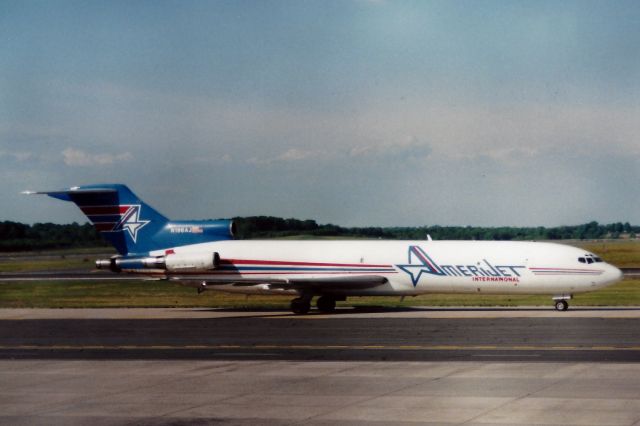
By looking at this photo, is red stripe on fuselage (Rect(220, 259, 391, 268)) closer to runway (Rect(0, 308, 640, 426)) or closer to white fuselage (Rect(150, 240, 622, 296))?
white fuselage (Rect(150, 240, 622, 296))

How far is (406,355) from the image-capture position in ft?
84.7

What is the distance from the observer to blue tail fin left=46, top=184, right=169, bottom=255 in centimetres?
4769

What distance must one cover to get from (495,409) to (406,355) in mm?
9012

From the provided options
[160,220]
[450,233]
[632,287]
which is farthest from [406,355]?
[450,233]

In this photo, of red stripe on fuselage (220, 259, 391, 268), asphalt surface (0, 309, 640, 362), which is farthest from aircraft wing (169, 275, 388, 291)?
asphalt surface (0, 309, 640, 362)

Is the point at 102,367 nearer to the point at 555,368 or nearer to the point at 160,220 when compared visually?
the point at 555,368

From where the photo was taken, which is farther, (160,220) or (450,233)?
(450,233)

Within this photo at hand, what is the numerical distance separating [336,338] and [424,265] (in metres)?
12.6

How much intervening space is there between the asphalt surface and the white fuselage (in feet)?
5.64

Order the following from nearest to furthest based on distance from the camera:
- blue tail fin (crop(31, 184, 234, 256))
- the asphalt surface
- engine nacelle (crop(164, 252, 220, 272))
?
1. the asphalt surface
2. engine nacelle (crop(164, 252, 220, 272))
3. blue tail fin (crop(31, 184, 234, 256))

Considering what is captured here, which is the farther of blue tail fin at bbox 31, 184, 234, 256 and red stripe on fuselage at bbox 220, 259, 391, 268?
blue tail fin at bbox 31, 184, 234, 256

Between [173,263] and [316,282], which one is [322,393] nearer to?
[316,282]

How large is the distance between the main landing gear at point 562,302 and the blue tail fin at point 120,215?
790 inches

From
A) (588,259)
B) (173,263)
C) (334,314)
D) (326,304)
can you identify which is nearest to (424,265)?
(334,314)
